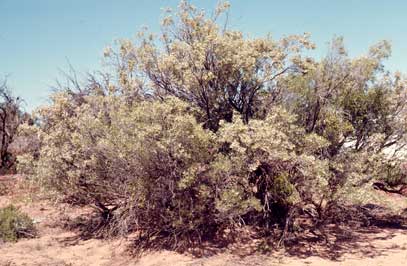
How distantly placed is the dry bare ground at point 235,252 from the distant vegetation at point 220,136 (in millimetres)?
584

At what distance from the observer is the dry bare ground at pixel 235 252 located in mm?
8539

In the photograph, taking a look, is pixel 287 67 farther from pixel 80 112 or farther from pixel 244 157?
pixel 80 112

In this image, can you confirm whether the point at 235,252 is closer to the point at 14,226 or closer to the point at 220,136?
the point at 220,136

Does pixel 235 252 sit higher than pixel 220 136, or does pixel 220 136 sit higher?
pixel 220 136

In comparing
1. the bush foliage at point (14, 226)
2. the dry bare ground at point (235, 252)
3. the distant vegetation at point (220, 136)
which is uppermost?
the distant vegetation at point (220, 136)

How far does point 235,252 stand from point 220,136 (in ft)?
9.08

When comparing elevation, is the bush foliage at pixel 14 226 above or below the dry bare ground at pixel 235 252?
above

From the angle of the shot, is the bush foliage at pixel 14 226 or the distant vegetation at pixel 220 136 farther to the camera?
the bush foliage at pixel 14 226

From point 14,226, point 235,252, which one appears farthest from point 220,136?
point 14,226

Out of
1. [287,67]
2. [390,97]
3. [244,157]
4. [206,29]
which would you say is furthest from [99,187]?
[390,97]

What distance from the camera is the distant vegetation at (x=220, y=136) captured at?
27.5ft

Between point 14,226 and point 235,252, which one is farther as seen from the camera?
point 14,226

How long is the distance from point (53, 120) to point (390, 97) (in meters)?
8.68

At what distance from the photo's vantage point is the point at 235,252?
915cm
